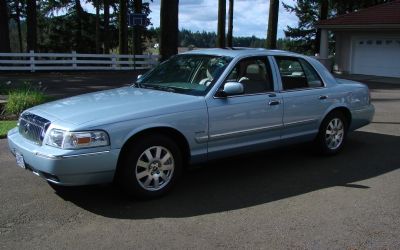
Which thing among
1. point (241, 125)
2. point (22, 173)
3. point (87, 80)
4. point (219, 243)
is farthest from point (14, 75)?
point (219, 243)

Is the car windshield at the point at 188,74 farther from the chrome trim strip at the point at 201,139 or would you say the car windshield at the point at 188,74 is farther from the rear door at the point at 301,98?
the rear door at the point at 301,98

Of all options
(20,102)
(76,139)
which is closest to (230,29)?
(20,102)

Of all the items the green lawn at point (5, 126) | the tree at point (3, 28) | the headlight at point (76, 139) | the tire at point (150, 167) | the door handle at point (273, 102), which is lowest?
the green lawn at point (5, 126)

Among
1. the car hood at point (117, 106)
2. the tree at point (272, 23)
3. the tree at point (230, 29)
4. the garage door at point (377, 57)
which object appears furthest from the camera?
the tree at point (230, 29)

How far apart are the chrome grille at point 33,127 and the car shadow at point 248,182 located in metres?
0.74

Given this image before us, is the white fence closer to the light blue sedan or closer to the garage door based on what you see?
the garage door

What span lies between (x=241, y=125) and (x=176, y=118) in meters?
0.97

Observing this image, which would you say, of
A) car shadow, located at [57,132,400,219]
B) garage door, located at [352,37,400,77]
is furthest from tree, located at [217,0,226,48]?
car shadow, located at [57,132,400,219]

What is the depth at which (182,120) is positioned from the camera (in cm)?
536

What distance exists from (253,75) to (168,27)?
563 inches

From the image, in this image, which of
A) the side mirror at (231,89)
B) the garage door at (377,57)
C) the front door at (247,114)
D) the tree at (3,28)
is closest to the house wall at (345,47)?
the garage door at (377,57)

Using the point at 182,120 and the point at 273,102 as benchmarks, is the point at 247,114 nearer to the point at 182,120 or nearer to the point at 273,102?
the point at 273,102

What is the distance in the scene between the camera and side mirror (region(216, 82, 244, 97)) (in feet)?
18.5

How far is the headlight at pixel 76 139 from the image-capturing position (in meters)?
4.71
